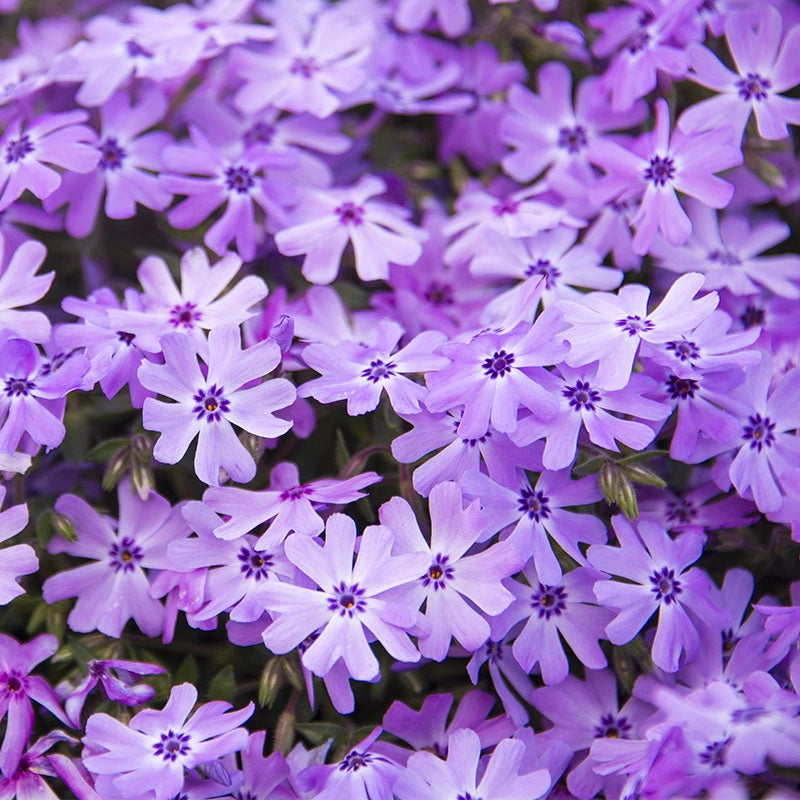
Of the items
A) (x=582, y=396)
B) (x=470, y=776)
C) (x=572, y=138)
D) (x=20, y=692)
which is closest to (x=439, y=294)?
(x=572, y=138)

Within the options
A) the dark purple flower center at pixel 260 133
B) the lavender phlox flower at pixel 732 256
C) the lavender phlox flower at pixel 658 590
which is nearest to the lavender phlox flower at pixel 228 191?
the dark purple flower center at pixel 260 133

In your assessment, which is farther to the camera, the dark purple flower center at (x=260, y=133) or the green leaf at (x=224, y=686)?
the dark purple flower center at (x=260, y=133)

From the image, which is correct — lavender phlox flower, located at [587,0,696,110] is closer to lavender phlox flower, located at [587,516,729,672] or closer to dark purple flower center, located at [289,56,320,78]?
dark purple flower center, located at [289,56,320,78]

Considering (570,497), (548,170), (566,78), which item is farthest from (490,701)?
(566,78)

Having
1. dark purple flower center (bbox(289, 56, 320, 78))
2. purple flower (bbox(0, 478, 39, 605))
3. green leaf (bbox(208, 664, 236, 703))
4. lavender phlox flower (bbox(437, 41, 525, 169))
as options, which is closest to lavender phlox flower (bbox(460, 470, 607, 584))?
green leaf (bbox(208, 664, 236, 703))

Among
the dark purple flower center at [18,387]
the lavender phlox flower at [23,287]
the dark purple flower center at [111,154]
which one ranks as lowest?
the dark purple flower center at [18,387]

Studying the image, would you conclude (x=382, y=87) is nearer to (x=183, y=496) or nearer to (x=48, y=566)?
(x=183, y=496)

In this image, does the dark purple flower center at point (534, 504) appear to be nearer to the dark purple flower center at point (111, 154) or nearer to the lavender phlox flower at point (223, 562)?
the lavender phlox flower at point (223, 562)
